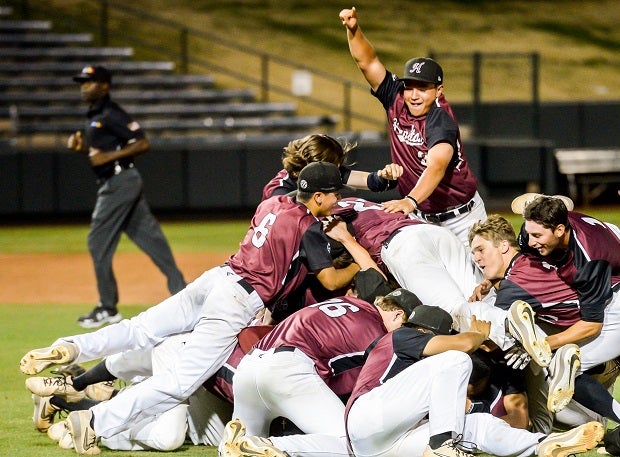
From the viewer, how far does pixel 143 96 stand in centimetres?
2266

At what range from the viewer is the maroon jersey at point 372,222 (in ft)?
22.6

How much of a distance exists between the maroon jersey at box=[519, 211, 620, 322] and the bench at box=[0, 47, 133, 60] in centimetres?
1855

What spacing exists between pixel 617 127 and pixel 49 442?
19921 millimetres

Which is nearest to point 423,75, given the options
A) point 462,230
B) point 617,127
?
point 462,230

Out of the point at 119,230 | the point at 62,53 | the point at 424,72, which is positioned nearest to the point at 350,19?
the point at 424,72

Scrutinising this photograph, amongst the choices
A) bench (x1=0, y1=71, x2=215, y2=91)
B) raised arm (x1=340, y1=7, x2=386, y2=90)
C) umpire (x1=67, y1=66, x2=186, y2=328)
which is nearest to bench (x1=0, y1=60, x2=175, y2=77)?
bench (x1=0, y1=71, x2=215, y2=91)

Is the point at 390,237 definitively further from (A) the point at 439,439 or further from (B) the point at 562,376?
(A) the point at 439,439

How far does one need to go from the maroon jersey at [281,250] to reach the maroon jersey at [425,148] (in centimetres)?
143

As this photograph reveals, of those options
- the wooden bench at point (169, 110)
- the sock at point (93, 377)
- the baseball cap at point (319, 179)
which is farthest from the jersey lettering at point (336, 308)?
the wooden bench at point (169, 110)

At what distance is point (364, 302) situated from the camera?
597 cm

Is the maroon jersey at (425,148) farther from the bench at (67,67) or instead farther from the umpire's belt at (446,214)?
the bench at (67,67)

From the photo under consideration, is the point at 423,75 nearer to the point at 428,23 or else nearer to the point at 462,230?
the point at 462,230

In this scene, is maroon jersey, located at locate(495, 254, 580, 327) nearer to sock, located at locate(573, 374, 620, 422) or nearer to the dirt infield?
sock, located at locate(573, 374, 620, 422)

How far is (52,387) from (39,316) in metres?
4.65
